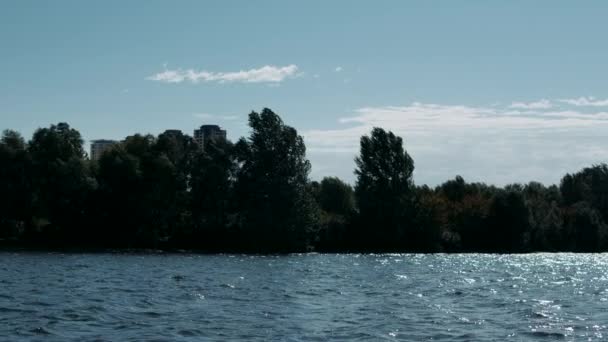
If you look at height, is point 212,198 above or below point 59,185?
below

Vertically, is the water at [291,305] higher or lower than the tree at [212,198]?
lower

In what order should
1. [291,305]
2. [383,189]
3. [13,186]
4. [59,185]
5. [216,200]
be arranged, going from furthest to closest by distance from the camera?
[383,189] → [216,200] → [13,186] → [59,185] → [291,305]

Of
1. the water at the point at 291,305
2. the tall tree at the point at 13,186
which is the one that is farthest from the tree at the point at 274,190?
the water at the point at 291,305

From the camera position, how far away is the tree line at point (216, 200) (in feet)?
325

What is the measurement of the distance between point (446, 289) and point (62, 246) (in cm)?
6171

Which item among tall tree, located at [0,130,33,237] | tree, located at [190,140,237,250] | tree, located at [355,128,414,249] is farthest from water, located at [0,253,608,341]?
tree, located at [355,128,414,249]

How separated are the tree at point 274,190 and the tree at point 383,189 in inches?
329

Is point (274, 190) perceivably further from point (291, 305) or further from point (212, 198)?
point (291, 305)

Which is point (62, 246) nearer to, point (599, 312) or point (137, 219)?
point (137, 219)

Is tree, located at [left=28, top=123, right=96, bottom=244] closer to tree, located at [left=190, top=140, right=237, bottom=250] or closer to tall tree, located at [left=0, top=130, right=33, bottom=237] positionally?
tall tree, located at [left=0, top=130, right=33, bottom=237]

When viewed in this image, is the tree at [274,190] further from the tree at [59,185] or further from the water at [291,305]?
the water at [291,305]

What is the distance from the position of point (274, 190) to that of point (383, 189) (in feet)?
51.4

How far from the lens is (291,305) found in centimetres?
3731

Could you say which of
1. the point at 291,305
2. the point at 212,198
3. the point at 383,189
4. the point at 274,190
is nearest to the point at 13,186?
the point at 212,198
